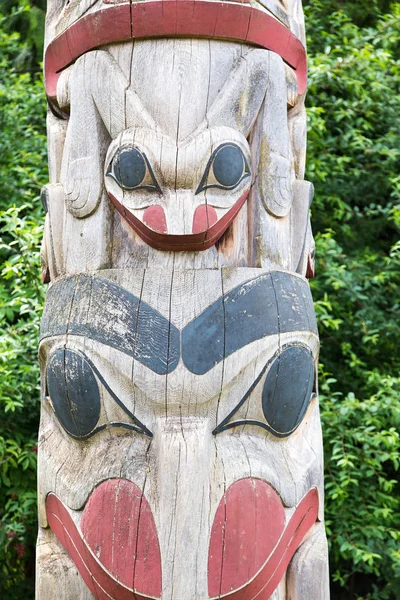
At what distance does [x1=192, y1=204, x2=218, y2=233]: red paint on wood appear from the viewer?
11.8 ft

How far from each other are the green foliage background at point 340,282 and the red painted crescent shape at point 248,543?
2.04 m

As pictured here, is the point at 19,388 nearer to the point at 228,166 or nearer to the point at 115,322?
the point at 115,322

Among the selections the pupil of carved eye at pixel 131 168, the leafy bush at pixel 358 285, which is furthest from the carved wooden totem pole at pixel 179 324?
the leafy bush at pixel 358 285

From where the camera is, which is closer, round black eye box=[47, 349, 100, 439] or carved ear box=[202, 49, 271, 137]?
round black eye box=[47, 349, 100, 439]

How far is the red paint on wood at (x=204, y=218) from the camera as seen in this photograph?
3598 millimetres

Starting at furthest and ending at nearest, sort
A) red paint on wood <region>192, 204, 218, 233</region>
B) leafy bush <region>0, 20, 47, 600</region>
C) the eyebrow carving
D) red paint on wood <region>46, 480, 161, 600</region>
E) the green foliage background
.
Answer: the green foliage background → leafy bush <region>0, 20, 47, 600</region> → red paint on wood <region>192, 204, 218, 233</region> → the eyebrow carving → red paint on wood <region>46, 480, 161, 600</region>

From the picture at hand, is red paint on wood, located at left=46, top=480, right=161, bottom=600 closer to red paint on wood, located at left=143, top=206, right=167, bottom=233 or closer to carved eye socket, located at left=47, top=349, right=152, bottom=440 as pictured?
carved eye socket, located at left=47, top=349, right=152, bottom=440

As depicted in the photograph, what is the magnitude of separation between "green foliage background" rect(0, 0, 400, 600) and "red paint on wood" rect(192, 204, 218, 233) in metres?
2.17

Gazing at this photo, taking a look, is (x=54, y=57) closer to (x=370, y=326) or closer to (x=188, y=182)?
(x=188, y=182)

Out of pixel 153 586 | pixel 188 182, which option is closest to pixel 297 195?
pixel 188 182

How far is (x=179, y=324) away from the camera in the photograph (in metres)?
3.47

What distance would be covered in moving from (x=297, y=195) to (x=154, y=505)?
157cm

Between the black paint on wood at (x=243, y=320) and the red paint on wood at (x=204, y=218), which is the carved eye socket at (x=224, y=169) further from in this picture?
the black paint on wood at (x=243, y=320)

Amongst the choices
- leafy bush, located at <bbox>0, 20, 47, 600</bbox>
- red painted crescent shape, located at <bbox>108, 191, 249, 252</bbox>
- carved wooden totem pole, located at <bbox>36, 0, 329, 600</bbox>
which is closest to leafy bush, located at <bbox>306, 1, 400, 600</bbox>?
leafy bush, located at <bbox>0, 20, 47, 600</bbox>
